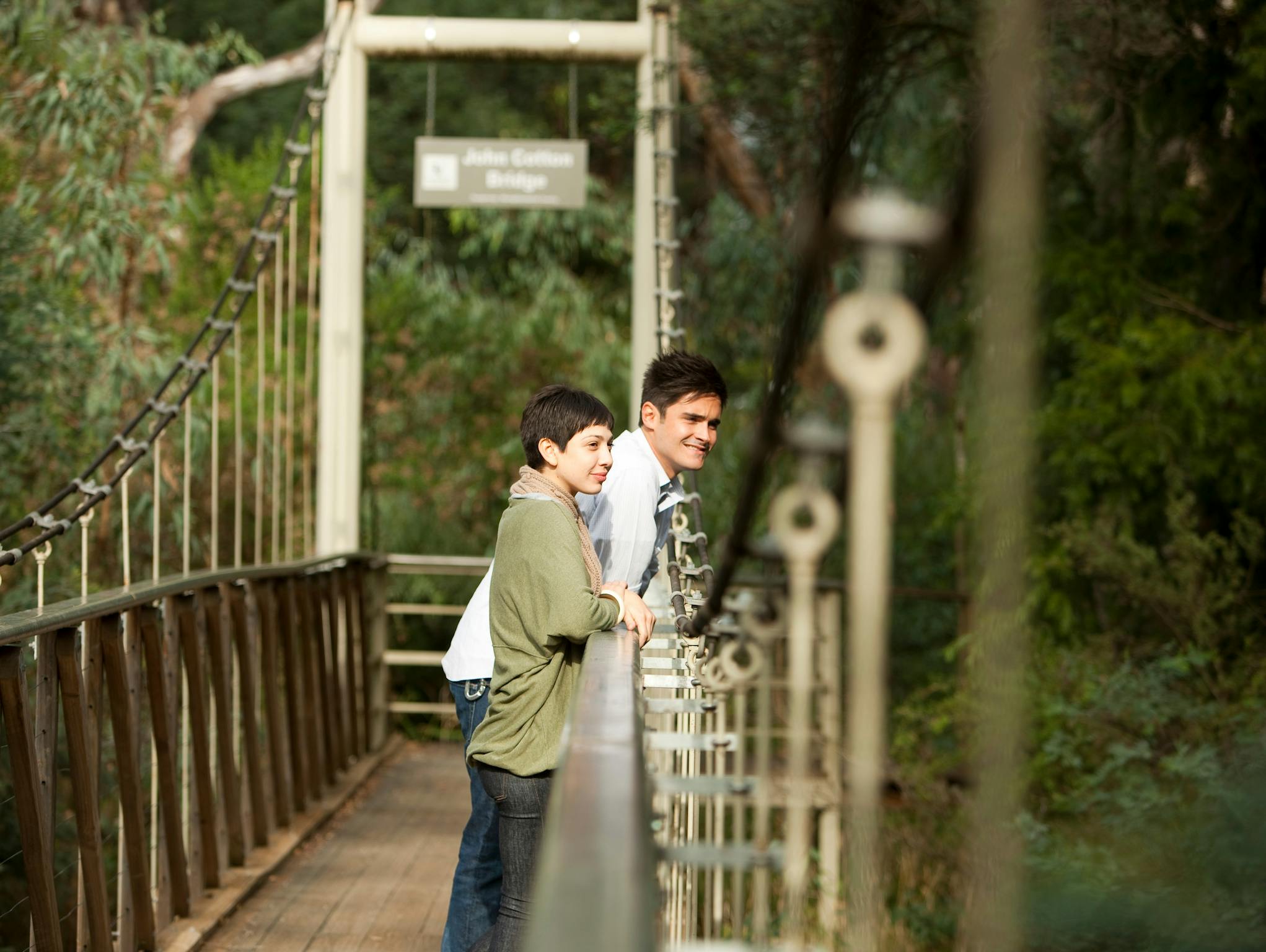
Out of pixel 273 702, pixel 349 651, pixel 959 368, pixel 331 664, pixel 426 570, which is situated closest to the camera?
pixel 273 702

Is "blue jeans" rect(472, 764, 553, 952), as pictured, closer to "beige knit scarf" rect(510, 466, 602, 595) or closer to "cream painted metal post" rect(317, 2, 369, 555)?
"beige knit scarf" rect(510, 466, 602, 595)

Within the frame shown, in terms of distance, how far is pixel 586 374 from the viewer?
26.3ft

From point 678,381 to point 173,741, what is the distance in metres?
1.27

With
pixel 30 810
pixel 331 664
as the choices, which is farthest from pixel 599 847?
pixel 331 664

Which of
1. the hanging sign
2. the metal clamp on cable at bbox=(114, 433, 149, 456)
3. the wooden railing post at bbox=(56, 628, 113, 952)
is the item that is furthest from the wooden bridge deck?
the hanging sign

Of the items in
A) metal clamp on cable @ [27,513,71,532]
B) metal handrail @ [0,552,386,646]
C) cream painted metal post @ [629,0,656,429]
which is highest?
cream painted metal post @ [629,0,656,429]

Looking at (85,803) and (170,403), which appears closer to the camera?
(85,803)

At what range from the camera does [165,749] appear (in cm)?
297

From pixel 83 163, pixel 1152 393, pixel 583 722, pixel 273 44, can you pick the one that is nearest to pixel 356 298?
pixel 83 163

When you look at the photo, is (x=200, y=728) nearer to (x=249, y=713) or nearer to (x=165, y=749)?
(x=165, y=749)

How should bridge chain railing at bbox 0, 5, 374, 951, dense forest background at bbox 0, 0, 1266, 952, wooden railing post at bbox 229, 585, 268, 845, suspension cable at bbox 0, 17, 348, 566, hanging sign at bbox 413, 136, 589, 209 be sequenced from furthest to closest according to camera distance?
hanging sign at bbox 413, 136, 589, 209 < dense forest background at bbox 0, 0, 1266, 952 < wooden railing post at bbox 229, 585, 268, 845 < suspension cable at bbox 0, 17, 348, 566 < bridge chain railing at bbox 0, 5, 374, 951

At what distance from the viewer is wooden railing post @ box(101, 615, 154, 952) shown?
2.75 meters

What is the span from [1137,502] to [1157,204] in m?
0.94

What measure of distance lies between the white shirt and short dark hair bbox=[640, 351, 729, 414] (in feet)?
0.22
